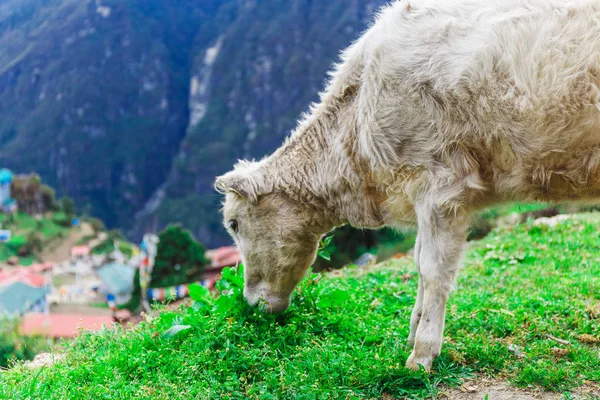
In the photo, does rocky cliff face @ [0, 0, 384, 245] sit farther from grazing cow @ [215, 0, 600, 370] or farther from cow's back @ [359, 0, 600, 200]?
cow's back @ [359, 0, 600, 200]

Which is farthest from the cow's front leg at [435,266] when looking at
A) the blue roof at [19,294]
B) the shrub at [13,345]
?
the blue roof at [19,294]

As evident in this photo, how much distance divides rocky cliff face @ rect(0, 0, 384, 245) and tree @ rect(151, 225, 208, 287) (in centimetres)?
10985

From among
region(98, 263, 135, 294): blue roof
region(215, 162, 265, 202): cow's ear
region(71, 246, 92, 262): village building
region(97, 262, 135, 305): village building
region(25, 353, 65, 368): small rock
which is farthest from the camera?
region(71, 246, 92, 262): village building

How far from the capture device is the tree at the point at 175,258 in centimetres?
3206

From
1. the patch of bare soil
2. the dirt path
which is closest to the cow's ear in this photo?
the patch of bare soil

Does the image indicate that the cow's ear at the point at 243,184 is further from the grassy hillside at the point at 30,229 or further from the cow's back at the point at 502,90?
the grassy hillside at the point at 30,229

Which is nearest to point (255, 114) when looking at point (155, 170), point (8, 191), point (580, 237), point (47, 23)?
point (155, 170)

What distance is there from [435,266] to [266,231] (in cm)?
158

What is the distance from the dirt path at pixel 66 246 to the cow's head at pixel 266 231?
257ft

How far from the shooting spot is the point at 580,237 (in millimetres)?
8883

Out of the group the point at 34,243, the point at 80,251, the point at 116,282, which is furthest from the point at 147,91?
the point at 116,282

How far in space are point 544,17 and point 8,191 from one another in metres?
96.6

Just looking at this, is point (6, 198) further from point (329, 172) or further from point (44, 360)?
point (329, 172)

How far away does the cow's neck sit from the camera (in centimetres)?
513
